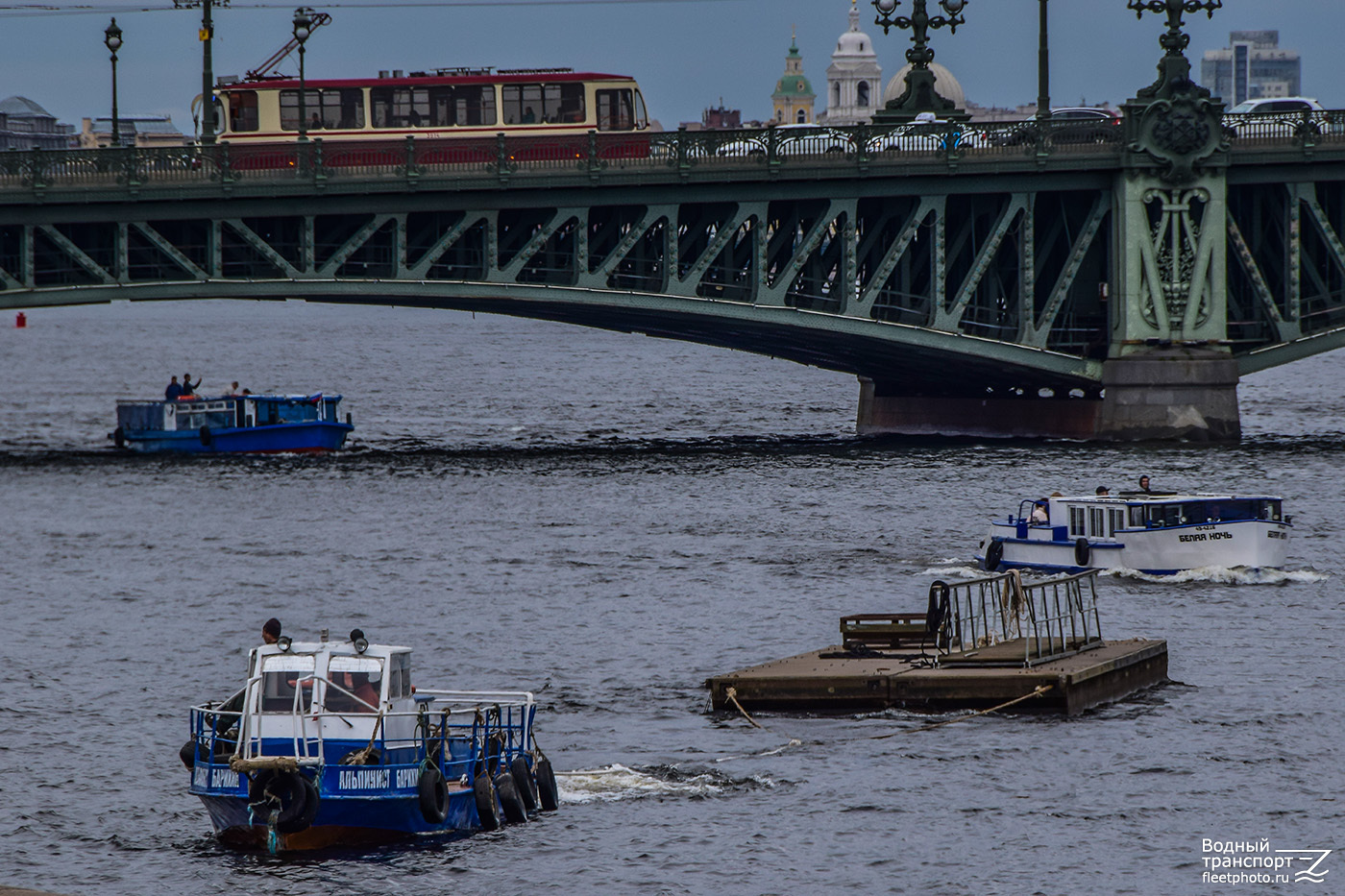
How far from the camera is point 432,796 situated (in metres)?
29.1

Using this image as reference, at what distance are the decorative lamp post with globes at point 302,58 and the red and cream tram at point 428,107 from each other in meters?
0.26

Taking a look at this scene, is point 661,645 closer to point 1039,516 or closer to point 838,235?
point 1039,516

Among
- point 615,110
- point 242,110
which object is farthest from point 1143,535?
point 242,110

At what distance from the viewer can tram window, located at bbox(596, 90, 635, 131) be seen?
73.8 meters

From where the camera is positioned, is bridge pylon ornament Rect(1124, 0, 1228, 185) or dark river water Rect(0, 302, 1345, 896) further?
bridge pylon ornament Rect(1124, 0, 1228, 185)

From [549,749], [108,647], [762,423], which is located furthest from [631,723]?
[762,423]

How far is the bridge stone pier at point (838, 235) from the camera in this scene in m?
66.8

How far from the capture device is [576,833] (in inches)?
1209

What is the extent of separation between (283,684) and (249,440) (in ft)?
174

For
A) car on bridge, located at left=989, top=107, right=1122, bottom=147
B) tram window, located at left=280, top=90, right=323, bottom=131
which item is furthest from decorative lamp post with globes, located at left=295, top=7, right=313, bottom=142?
car on bridge, located at left=989, top=107, right=1122, bottom=147

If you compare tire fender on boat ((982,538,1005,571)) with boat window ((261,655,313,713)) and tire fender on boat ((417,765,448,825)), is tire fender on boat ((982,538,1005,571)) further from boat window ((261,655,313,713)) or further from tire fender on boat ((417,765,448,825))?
boat window ((261,655,313,713))

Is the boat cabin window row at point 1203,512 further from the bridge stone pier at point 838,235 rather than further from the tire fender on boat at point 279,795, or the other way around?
the tire fender on boat at point 279,795

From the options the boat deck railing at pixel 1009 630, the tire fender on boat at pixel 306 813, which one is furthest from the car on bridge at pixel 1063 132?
the tire fender on boat at pixel 306 813

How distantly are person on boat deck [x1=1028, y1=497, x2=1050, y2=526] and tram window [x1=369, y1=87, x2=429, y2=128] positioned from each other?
93.0ft
